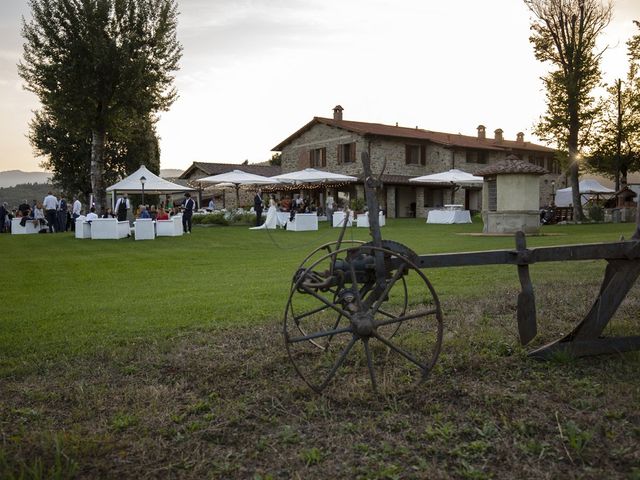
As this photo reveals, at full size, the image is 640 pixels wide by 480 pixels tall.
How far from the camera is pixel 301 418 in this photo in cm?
359

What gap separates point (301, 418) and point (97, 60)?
22.7 metres

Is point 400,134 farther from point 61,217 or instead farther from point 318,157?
point 61,217

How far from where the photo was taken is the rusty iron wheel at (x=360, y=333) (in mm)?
3896

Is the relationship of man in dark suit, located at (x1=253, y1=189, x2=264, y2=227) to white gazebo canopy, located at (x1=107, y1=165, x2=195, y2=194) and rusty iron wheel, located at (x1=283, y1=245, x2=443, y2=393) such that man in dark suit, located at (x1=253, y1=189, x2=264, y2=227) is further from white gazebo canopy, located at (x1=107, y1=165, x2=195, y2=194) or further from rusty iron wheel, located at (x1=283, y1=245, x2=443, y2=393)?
rusty iron wheel, located at (x1=283, y1=245, x2=443, y2=393)

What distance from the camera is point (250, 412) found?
3.69 m

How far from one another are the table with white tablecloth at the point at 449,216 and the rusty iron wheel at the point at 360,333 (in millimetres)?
22423

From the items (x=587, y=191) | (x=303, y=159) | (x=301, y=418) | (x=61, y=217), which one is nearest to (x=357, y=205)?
(x=61, y=217)

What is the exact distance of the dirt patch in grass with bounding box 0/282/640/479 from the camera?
2951 millimetres

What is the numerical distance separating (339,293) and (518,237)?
4.92 ft

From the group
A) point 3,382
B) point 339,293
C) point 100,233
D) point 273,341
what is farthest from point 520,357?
point 100,233

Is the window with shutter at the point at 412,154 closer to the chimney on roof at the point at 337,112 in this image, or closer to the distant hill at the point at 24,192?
the chimney on roof at the point at 337,112

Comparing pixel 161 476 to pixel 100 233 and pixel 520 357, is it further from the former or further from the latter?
pixel 100 233

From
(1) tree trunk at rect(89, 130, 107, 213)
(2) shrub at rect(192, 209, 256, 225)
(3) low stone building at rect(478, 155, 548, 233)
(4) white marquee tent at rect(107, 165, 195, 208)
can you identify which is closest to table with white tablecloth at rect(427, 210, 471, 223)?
(3) low stone building at rect(478, 155, 548, 233)

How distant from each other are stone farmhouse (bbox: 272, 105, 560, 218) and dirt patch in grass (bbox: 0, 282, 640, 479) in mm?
31623
